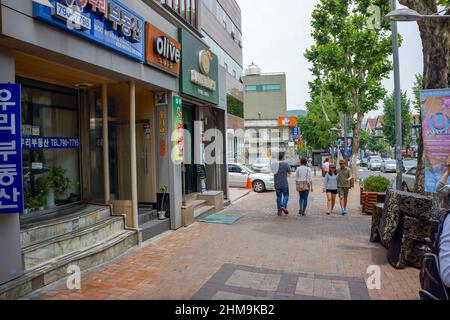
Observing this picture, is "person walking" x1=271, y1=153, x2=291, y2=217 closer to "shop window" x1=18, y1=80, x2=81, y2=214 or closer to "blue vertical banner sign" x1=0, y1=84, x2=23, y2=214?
"shop window" x1=18, y1=80, x2=81, y2=214

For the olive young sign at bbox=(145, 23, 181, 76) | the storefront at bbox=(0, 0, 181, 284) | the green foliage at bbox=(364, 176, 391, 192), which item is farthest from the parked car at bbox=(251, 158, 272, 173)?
the olive young sign at bbox=(145, 23, 181, 76)

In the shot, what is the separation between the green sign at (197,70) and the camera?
9500 millimetres

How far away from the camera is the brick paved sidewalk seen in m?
4.83

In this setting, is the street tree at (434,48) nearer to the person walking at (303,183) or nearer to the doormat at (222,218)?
the person walking at (303,183)

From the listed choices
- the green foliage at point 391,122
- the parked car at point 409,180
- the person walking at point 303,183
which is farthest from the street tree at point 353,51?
the green foliage at point 391,122

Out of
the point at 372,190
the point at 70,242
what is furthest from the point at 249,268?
the point at 372,190

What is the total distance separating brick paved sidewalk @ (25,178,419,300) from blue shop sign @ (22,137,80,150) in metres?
2.63

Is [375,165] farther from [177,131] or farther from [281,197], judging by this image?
[177,131]

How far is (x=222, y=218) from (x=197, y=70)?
4.33 meters

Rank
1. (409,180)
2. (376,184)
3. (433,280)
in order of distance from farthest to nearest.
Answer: (409,180) → (376,184) → (433,280)

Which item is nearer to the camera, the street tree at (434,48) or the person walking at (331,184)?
the street tree at (434,48)

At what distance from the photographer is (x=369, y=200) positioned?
37.3ft

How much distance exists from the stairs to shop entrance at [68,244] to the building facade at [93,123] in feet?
0.06

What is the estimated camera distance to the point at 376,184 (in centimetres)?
1148
